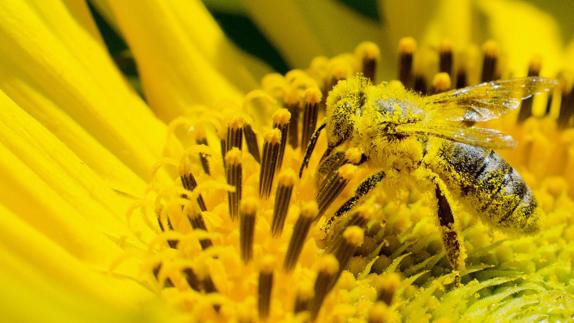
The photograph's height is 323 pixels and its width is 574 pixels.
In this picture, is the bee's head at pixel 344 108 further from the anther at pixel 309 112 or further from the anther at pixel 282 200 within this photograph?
the anther at pixel 309 112

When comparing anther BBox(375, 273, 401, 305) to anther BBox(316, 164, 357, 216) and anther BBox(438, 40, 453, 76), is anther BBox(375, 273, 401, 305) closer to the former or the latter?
anther BBox(316, 164, 357, 216)

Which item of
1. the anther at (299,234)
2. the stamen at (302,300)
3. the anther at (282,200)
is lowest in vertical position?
the stamen at (302,300)

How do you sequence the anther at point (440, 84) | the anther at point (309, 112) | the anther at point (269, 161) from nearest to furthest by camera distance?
the anther at point (269, 161) → the anther at point (309, 112) → the anther at point (440, 84)

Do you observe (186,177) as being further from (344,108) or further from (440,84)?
Result: (440,84)

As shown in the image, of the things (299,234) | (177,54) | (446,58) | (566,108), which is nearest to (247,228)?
(299,234)

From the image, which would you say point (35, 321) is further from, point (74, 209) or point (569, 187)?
point (569, 187)

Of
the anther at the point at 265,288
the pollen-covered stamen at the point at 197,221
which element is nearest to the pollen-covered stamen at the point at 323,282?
the anther at the point at 265,288

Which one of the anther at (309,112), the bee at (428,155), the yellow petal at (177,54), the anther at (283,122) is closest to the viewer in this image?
the bee at (428,155)
